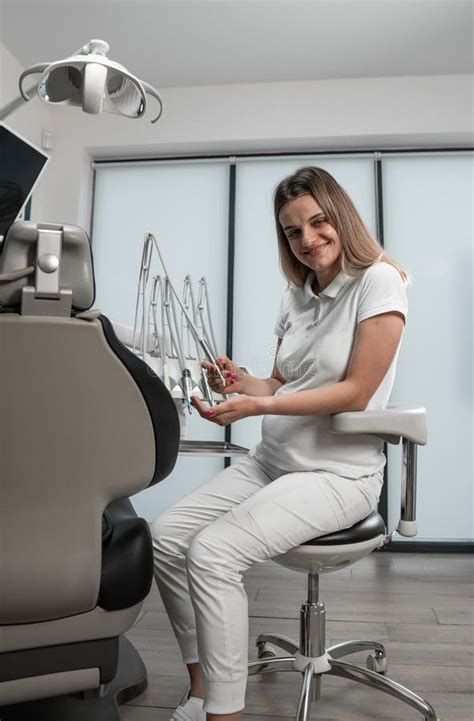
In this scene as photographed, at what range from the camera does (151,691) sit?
1.41 meters

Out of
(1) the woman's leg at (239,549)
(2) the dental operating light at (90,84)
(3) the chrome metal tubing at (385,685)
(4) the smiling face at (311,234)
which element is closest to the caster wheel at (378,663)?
(3) the chrome metal tubing at (385,685)

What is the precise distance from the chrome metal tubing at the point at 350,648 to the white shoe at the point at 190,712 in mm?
401

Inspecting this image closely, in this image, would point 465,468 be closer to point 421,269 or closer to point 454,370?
point 454,370

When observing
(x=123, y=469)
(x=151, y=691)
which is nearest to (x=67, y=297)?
(x=123, y=469)

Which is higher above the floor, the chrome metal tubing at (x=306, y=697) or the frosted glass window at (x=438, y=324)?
the frosted glass window at (x=438, y=324)

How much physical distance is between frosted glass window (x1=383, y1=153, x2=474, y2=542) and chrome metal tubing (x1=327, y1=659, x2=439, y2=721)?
5.75 ft

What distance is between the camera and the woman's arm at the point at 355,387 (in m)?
1.16

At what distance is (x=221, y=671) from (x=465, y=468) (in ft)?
7.64

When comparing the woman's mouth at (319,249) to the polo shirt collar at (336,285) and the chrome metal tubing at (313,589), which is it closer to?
the polo shirt collar at (336,285)

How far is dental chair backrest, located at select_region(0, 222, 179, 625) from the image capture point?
774mm

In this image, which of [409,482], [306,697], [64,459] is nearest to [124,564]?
[64,459]

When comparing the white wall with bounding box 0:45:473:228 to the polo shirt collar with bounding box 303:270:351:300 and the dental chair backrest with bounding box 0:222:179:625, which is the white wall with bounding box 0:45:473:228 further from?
the dental chair backrest with bounding box 0:222:179:625

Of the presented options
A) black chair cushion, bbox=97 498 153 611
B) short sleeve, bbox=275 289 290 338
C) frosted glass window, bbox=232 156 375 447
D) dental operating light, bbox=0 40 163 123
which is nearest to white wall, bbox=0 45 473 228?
frosted glass window, bbox=232 156 375 447

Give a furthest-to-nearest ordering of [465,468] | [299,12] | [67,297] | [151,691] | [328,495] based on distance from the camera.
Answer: [465,468], [299,12], [151,691], [328,495], [67,297]
